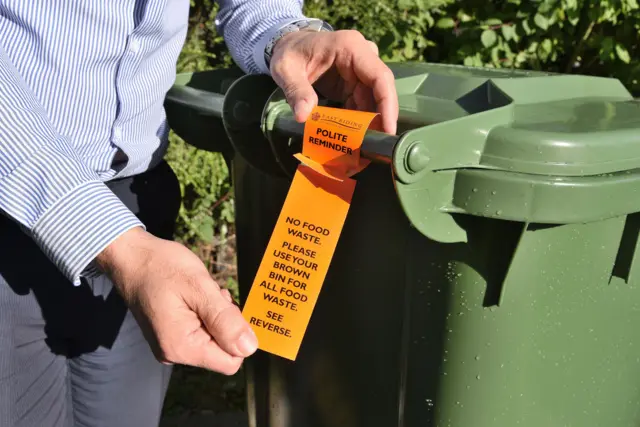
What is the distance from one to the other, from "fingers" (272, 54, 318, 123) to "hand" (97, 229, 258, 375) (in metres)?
0.38

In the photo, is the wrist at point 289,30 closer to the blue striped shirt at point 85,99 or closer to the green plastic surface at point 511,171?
the blue striped shirt at point 85,99

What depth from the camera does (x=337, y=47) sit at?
57.7 inches

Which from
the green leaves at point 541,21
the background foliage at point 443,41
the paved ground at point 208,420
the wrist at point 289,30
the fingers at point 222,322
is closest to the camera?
the fingers at point 222,322

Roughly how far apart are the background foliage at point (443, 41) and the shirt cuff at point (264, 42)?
5.31ft

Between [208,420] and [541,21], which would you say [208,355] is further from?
[541,21]

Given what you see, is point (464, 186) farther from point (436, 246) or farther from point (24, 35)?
point (24, 35)

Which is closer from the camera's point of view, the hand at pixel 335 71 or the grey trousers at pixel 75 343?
the hand at pixel 335 71

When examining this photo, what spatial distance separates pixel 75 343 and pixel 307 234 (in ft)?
2.44

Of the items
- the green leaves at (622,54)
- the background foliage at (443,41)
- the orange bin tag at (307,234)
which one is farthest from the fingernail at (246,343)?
the green leaves at (622,54)

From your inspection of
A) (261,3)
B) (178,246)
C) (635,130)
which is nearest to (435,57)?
(261,3)

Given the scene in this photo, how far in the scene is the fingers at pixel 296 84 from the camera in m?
1.32

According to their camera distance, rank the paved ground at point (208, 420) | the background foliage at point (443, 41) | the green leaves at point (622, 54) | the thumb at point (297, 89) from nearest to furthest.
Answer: the thumb at point (297, 89), the paved ground at point (208, 420), the background foliage at point (443, 41), the green leaves at point (622, 54)

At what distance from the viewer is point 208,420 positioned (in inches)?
119

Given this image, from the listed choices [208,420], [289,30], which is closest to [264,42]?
[289,30]
